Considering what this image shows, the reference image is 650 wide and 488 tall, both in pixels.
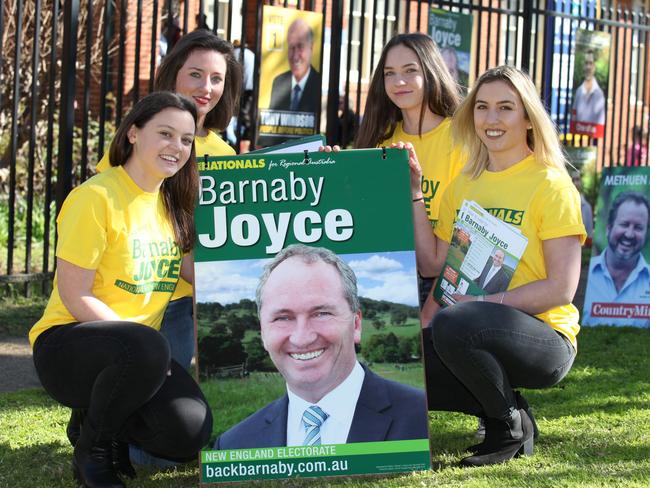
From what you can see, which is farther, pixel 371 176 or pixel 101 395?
pixel 371 176

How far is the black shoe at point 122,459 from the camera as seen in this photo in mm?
4066

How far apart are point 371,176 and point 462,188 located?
0.60m

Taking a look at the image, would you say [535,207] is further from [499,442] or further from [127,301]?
[127,301]

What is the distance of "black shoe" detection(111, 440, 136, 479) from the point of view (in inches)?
160

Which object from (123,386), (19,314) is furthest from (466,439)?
(19,314)

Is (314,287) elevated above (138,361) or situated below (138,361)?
above

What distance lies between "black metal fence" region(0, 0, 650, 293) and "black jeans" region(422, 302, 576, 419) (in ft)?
11.1

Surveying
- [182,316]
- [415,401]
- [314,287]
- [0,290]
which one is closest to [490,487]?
[415,401]

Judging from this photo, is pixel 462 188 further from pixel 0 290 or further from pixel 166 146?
pixel 0 290

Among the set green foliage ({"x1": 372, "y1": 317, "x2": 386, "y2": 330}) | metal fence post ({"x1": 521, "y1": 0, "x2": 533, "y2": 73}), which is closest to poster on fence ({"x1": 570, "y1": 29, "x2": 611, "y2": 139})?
metal fence post ({"x1": 521, "y1": 0, "x2": 533, "y2": 73})

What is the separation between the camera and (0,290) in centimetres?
820

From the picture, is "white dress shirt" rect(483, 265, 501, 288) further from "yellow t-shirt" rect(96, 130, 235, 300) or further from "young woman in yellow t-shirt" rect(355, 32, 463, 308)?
"yellow t-shirt" rect(96, 130, 235, 300)

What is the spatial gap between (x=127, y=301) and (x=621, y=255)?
16.9ft

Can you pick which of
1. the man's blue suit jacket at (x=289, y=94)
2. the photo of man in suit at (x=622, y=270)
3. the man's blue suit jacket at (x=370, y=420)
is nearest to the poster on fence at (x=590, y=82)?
the photo of man in suit at (x=622, y=270)
